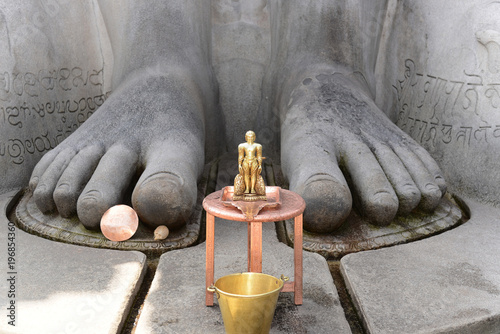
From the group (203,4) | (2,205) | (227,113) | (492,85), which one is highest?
(203,4)

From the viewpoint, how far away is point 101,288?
1058mm

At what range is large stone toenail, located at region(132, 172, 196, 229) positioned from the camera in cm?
120

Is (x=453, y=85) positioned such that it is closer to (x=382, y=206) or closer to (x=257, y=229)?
(x=382, y=206)

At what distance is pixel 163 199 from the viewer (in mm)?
1197

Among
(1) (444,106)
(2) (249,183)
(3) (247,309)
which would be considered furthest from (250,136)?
(1) (444,106)

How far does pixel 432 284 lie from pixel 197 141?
0.68 metres

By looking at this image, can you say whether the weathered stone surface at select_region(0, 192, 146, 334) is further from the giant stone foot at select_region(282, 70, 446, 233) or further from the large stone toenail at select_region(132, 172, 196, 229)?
the giant stone foot at select_region(282, 70, 446, 233)

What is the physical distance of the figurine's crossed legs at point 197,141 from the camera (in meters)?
A: 1.23

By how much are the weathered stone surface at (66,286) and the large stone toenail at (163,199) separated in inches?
3.6

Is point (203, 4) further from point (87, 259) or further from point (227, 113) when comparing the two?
point (87, 259)

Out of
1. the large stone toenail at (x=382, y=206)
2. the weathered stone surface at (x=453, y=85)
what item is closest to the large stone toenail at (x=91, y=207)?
the large stone toenail at (x=382, y=206)

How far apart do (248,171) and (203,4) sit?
3.33 feet

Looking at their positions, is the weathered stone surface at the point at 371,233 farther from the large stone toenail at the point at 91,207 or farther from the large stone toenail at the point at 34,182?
the large stone toenail at the point at 34,182

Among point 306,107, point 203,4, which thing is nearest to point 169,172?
point 306,107
